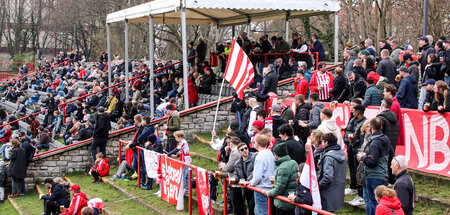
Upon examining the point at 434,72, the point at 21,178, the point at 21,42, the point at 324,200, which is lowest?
the point at 21,178

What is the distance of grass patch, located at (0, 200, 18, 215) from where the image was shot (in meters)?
14.9

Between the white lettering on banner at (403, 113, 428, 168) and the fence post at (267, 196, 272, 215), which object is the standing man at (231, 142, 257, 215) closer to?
the fence post at (267, 196, 272, 215)

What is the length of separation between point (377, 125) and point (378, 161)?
52 centimetres

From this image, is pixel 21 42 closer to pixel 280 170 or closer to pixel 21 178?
pixel 21 178

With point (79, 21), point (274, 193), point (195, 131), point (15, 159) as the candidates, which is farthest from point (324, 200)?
point (79, 21)

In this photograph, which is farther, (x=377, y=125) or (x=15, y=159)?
(x=15, y=159)

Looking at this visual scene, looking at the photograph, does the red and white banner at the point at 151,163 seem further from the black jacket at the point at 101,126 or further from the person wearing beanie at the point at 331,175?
the person wearing beanie at the point at 331,175

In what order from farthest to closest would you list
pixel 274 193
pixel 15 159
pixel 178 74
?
pixel 178 74, pixel 15 159, pixel 274 193

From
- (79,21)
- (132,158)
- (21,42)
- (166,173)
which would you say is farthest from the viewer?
(21,42)

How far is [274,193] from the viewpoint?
7.40 metres

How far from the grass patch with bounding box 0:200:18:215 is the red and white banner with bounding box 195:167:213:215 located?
7082 mm

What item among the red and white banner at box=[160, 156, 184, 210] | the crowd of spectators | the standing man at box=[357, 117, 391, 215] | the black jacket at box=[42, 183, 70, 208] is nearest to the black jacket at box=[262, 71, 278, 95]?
the crowd of spectators

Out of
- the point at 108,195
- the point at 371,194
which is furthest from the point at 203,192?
the point at 108,195

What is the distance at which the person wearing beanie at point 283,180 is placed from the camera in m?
7.35
